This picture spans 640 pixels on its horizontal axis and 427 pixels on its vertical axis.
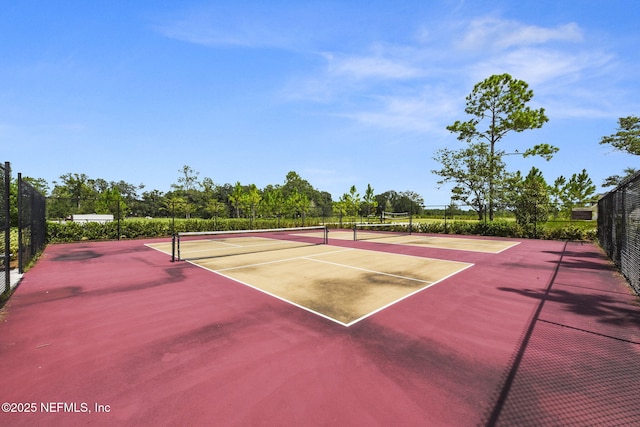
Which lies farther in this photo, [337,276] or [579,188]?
[579,188]

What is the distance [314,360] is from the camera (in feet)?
12.6

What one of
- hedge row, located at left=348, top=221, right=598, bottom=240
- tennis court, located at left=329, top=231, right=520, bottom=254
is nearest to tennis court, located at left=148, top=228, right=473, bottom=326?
tennis court, located at left=329, top=231, right=520, bottom=254

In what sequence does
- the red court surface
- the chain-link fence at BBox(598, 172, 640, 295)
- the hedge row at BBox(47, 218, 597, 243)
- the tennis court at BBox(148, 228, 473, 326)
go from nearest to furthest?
the red court surface < the tennis court at BBox(148, 228, 473, 326) < the chain-link fence at BBox(598, 172, 640, 295) < the hedge row at BBox(47, 218, 597, 243)

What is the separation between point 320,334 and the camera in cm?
466

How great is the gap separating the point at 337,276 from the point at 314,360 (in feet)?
15.7

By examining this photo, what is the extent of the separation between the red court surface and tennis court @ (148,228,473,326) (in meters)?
0.48

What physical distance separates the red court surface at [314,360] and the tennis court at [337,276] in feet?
1.56

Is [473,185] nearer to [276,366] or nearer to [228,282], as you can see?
[228,282]

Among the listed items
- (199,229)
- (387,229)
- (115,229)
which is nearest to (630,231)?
(387,229)

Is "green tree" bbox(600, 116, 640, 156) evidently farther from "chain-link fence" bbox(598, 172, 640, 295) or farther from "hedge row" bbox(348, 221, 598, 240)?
"chain-link fence" bbox(598, 172, 640, 295)

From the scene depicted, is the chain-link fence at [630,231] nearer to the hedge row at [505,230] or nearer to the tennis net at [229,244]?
the hedge row at [505,230]

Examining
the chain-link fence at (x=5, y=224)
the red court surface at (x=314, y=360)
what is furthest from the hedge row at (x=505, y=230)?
the chain-link fence at (x=5, y=224)

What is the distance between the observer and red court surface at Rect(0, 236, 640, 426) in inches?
113

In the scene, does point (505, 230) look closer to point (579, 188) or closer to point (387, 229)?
point (387, 229)
